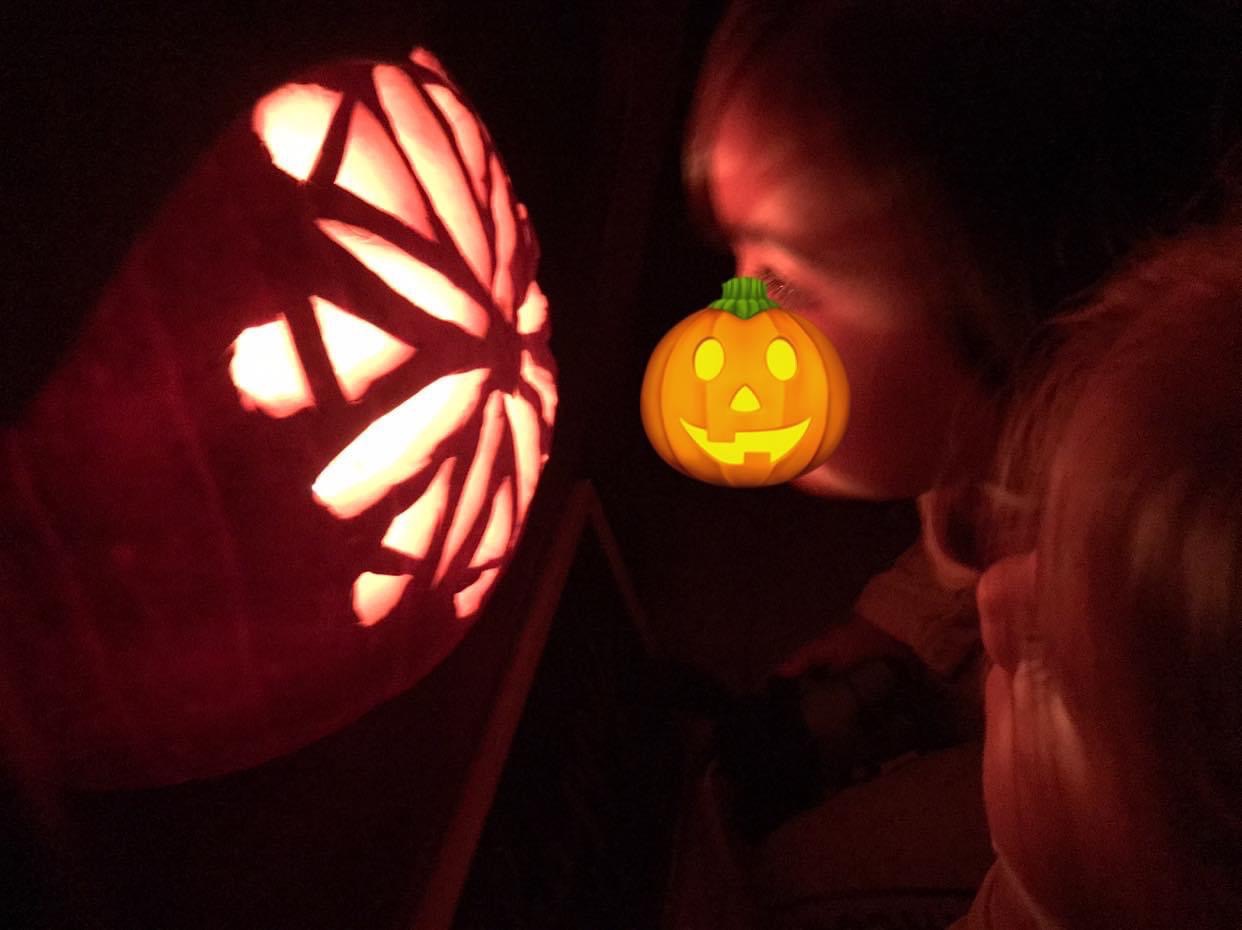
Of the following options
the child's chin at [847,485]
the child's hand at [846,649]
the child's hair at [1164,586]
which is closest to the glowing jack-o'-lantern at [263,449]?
the child's hair at [1164,586]

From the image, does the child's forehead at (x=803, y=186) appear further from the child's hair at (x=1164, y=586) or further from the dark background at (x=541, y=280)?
the child's hair at (x=1164, y=586)

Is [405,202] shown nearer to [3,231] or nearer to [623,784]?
[3,231]

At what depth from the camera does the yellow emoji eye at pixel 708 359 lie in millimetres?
891

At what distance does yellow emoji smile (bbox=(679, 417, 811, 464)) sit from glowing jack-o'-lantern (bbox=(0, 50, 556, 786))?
0.49m

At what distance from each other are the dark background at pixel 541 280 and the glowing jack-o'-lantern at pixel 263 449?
0.03 metres

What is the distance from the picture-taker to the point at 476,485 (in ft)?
1.52

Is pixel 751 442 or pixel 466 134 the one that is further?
pixel 751 442

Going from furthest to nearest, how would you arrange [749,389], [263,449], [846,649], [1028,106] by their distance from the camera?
[846,649]
[749,389]
[1028,106]
[263,449]

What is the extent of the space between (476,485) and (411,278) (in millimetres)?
120

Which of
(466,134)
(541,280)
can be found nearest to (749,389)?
(541,280)

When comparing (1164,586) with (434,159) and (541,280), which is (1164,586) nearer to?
(434,159)

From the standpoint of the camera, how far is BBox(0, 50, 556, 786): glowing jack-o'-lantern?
0.32 metres

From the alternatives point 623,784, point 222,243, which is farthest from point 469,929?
point 222,243

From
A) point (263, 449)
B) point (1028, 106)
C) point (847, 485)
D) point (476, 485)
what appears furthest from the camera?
point (847, 485)
